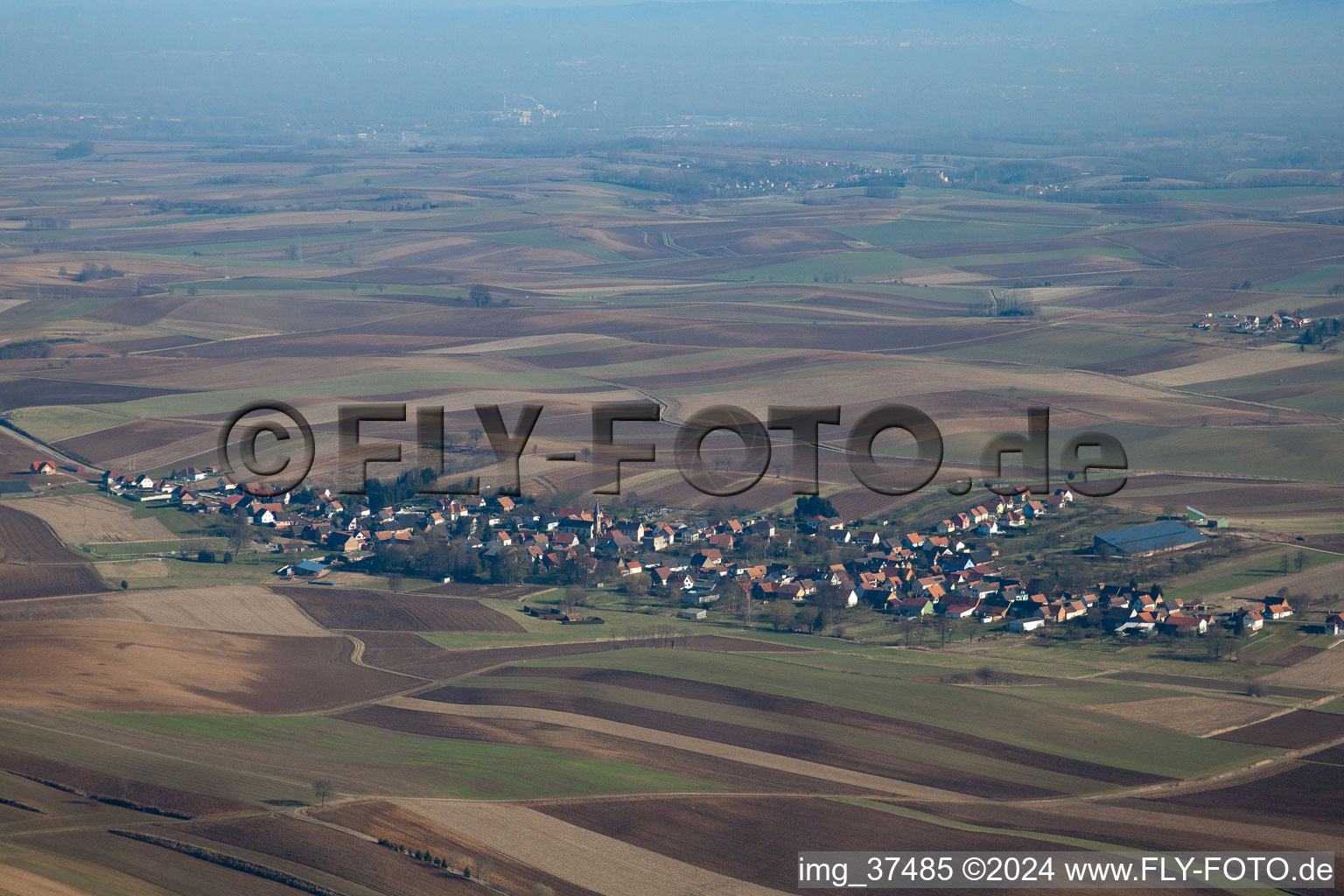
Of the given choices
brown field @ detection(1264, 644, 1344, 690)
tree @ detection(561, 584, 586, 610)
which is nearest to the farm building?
brown field @ detection(1264, 644, 1344, 690)

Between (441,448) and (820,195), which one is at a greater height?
(820,195)

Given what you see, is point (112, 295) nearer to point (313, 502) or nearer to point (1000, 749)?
point (313, 502)

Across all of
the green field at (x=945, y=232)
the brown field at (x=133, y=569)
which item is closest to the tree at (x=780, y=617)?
the brown field at (x=133, y=569)

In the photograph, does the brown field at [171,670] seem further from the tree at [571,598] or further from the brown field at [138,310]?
the brown field at [138,310]

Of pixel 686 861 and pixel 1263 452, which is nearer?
pixel 686 861

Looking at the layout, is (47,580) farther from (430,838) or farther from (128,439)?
(430,838)

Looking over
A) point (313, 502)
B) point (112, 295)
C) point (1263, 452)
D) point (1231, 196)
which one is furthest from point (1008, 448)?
point (1231, 196)
